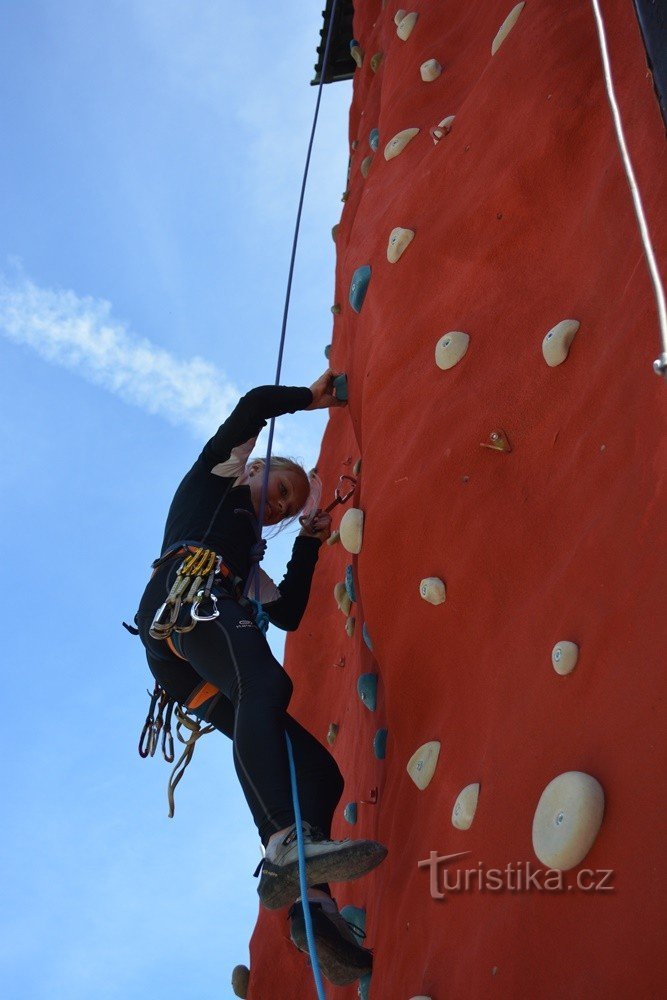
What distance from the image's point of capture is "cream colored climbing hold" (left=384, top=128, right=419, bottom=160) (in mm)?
3279

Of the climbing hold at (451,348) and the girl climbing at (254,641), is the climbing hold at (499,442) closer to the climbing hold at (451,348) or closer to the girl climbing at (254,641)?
the climbing hold at (451,348)

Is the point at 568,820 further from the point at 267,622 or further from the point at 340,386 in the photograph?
the point at 340,386

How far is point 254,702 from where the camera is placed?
6.93 ft

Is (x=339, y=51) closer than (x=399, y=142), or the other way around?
(x=399, y=142)

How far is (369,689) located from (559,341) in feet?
3.53

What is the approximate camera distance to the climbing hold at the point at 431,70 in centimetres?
339

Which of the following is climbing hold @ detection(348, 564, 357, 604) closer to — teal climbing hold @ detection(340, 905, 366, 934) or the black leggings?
the black leggings

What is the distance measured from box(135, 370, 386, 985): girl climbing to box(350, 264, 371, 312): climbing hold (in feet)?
0.73

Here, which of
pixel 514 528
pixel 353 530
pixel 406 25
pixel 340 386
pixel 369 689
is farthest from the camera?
pixel 406 25

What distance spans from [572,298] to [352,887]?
165 centimetres

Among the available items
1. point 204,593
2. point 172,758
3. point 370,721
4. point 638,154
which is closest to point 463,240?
point 638,154

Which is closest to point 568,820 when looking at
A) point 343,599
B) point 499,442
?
point 499,442

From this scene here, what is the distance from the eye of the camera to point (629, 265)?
6.52 ft

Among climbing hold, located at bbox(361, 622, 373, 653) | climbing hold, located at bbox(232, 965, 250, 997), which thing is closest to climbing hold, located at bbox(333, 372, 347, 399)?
climbing hold, located at bbox(361, 622, 373, 653)
